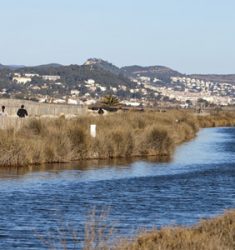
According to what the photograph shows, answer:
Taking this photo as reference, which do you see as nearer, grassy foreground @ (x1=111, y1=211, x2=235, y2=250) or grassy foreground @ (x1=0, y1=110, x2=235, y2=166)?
grassy foreground @ (x1=111, y1=211, x2=235, y2=250)

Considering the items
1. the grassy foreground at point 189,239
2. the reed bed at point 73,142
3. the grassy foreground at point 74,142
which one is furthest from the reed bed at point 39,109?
the grassy foreground at point 189,239

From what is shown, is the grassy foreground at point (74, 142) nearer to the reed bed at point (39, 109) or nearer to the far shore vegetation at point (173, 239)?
the reed bed at point (39, 109)

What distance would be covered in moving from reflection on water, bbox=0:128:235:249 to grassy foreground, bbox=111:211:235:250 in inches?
132

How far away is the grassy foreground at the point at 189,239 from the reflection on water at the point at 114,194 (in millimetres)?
3360

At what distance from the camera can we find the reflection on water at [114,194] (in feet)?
77.3

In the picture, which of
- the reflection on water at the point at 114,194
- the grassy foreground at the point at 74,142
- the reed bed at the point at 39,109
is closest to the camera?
the reflection on water at the point at 114,194

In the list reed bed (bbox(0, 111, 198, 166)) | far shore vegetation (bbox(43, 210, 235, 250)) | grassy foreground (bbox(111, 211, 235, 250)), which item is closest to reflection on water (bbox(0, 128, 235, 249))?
reed bed (bbox(0, 111, 198, 166))

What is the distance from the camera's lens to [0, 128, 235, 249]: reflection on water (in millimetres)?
23553

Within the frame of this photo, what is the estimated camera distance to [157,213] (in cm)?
2594

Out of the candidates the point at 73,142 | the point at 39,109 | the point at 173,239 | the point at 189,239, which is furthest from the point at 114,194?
the point at 39,109

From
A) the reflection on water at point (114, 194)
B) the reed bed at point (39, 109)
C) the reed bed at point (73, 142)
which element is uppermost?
the reed bed at point (39, 109)

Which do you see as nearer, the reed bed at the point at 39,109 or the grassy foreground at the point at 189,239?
the grassy foreground at the point at 189,239

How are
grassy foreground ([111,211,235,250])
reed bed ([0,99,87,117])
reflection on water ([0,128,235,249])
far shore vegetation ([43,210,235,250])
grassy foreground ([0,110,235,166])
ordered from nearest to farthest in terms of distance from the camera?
far shore vegetation ([43,210,235,250]) < grassy foreground ([111,211,235,250]) < reflection on water ([0,128,235,249]) < grassy foreground ([0,110,235,166]) < reed bed ([0,99,87,117])

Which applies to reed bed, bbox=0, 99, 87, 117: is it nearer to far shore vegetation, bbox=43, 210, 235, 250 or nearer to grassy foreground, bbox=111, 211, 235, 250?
far shore vegetation, bbox=43, 210, 235, 250
